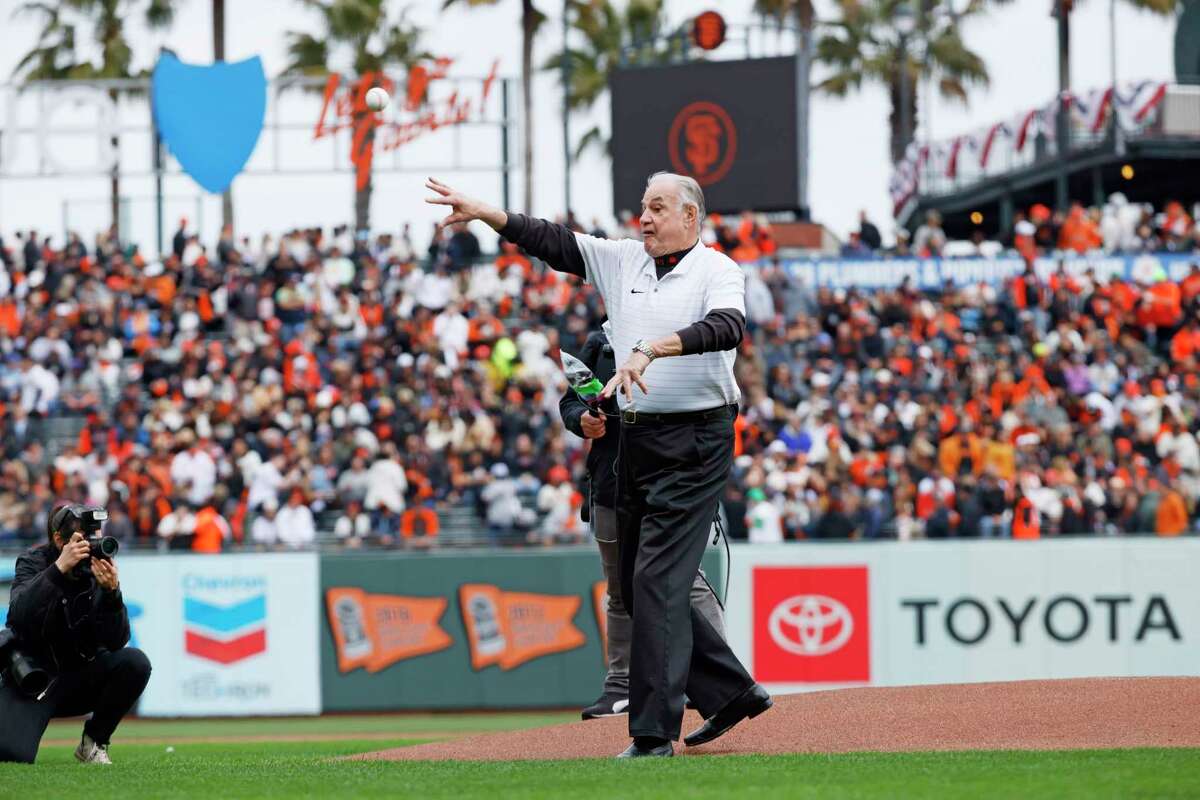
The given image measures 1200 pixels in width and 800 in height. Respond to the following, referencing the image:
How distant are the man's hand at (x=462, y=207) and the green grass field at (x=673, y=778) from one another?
6.70 ft

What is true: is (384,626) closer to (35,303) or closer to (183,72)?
(35,303)

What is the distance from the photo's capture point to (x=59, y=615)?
8.30 meters

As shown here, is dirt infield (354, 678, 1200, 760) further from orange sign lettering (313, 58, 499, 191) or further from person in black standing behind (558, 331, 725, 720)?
orange sign lettering (313, 58, 499, 191)

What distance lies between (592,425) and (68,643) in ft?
8.68

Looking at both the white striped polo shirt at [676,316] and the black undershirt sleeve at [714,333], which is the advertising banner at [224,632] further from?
the black undershirt sleeve at [714,333]

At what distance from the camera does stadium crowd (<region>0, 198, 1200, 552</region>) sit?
61.8ft

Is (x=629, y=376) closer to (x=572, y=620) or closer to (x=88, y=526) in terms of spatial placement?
(x=88, y=526)

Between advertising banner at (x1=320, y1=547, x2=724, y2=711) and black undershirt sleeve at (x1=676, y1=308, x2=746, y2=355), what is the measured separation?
33.7 feet

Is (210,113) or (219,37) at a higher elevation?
(219,37)

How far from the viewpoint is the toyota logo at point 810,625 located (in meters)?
16.4

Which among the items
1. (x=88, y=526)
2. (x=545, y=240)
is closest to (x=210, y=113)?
(x=88, y=526)

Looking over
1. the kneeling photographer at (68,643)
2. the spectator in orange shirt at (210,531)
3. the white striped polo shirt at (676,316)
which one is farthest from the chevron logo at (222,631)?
the white striped polo shirt at (676,316)

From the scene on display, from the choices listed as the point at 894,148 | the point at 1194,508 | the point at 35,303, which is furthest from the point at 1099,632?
the point at 894,148

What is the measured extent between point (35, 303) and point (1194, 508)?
1545 centimetres
